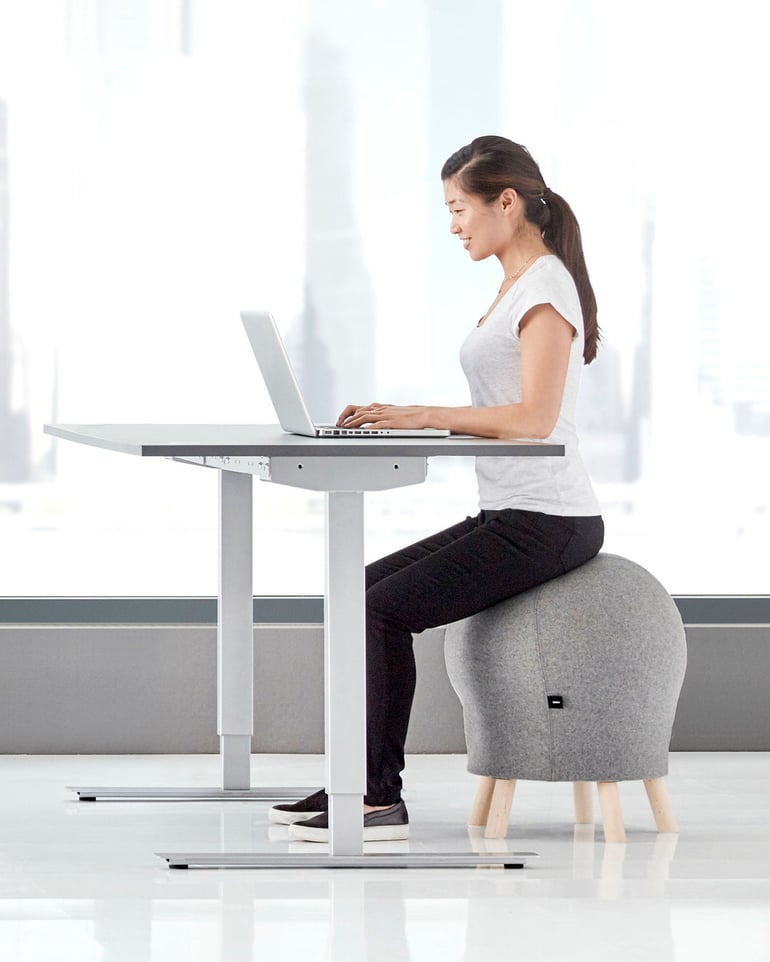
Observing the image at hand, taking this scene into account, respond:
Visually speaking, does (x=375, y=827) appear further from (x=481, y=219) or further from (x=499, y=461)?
(x=481, y=219)

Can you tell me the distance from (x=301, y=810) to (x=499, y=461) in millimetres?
740

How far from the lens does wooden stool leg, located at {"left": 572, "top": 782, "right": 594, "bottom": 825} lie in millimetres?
3012

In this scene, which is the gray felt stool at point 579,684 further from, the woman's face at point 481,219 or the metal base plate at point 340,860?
the woman's face at point 481,219

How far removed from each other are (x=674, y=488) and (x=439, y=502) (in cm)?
62

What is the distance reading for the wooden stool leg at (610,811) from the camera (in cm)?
284

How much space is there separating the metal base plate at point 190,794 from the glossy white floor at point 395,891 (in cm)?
3

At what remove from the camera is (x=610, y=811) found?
2846 mm

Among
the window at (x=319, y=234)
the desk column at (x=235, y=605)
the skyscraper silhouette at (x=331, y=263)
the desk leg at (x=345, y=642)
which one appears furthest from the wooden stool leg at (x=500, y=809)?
the skyscraper silhouette at (x=331, y=263)

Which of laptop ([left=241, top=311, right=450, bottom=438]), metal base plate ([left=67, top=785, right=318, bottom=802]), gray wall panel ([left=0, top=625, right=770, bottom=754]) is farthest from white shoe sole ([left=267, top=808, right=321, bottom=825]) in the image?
gray wall panel ([left=0, top=625, right=770, bottom=754])

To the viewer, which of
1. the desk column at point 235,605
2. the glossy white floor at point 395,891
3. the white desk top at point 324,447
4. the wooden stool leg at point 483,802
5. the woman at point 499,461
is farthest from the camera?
the desk column at point 235,605

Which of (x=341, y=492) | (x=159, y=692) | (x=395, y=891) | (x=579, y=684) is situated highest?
(x=341, y=492)

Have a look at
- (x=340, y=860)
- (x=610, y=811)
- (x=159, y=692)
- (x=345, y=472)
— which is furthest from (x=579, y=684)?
(x=159, y=692)

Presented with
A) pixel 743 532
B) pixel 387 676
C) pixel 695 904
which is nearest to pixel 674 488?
pixel 743 532

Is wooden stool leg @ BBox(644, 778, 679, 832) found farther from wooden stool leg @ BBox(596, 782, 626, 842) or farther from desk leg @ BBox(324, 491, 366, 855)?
desk leg @ BBox(324, 491, 366, 855)
